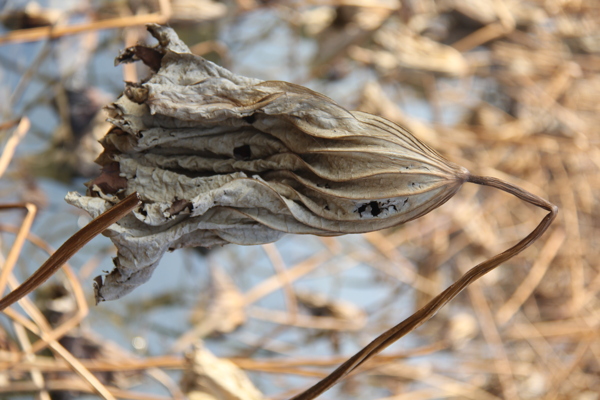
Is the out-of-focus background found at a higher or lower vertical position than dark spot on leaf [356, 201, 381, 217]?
higher

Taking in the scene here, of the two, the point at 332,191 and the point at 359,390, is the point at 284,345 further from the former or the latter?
the point at 332,191

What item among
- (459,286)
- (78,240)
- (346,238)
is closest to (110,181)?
(78,240)

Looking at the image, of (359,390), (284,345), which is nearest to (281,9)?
(284,345)

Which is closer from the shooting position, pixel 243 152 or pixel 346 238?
pixel 243 152

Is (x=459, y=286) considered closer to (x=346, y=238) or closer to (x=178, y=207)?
(x=178, y=207)

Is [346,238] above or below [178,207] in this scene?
above

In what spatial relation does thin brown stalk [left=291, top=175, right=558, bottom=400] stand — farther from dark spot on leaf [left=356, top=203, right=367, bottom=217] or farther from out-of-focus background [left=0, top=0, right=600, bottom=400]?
out-of-focus background [left=0, top=0, right=600, bottom=400]

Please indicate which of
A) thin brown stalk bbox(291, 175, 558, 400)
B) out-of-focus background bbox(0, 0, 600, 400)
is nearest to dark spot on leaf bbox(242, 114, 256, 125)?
thin brown stalk bbox(291, 175, 558, 400)
